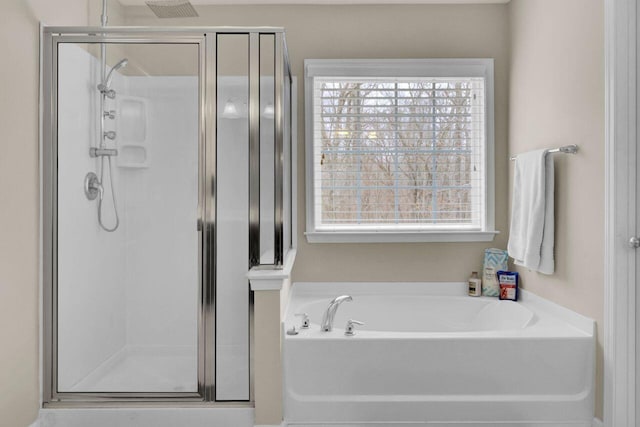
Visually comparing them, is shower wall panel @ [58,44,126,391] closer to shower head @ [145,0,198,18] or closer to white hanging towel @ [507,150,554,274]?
shower head @ [145,0,198,18]

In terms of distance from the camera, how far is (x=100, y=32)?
87.8 inches

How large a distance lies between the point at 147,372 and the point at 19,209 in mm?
910

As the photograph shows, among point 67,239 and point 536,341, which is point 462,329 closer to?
point 536,341

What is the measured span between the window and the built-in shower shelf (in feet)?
3.74

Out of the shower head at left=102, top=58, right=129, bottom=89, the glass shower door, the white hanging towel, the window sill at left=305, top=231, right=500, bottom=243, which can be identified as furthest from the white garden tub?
the shower head at left=102, top=58, right=129, bottom=89

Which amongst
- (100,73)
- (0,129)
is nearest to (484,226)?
(100,73)

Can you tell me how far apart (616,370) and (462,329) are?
1.00 metres

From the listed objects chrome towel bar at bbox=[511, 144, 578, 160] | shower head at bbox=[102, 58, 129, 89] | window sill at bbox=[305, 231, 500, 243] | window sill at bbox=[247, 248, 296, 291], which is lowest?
window sill at bbox=[247, 248, 296, 291]

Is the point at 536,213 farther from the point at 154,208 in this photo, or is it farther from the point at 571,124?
the point at 154,208

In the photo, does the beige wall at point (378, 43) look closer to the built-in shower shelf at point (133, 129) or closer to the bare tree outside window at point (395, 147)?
the bare tree outside window at point (395, 147)

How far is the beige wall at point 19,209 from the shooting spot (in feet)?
6.39

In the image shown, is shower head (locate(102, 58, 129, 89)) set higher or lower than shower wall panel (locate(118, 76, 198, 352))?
higher

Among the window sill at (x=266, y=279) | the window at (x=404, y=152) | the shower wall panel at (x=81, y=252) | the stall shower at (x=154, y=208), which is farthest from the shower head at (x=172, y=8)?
the window sill at (x=266, y=279)

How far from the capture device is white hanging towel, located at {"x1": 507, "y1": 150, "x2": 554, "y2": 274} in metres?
2.51
